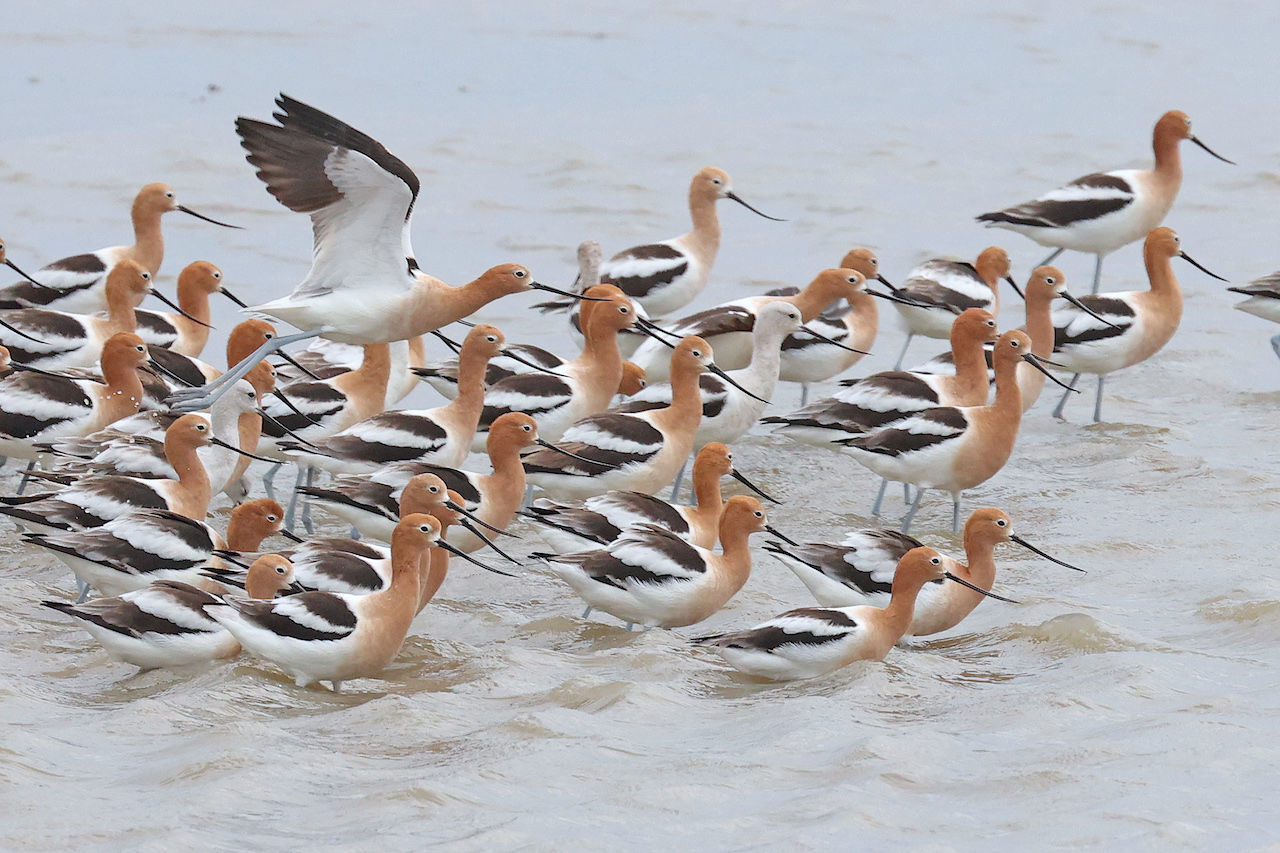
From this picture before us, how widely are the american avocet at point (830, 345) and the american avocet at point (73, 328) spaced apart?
4.18m

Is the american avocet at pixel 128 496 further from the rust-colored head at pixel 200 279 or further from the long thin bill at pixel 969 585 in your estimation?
the long thin bill at pixel 969 585

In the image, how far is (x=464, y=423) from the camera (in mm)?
10820

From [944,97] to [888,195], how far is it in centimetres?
414

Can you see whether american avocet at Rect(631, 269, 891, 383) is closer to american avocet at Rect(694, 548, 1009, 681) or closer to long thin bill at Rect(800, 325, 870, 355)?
long thin bill at Rect(800, 325, 870, 355)

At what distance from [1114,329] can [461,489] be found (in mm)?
5098

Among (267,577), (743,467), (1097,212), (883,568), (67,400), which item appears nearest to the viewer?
(267,577)

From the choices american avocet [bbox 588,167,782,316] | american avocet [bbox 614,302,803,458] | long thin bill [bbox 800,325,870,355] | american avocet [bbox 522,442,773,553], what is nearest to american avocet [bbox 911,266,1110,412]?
long thin bill [bbox 800,325,870,355]

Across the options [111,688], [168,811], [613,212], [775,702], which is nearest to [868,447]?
[775,702]

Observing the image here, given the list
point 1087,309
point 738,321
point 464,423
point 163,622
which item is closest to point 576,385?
point 464,423

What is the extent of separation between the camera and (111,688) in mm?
8188

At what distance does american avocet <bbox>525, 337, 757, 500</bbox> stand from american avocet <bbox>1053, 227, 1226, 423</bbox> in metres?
3.05

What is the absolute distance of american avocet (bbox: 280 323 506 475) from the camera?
10523 millimetres

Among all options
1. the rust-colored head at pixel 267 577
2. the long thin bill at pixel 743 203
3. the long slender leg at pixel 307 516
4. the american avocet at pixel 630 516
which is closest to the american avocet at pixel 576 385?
the long slender leg at pixel 307 516

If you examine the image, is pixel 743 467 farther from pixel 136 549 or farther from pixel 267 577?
pixel 136 549
